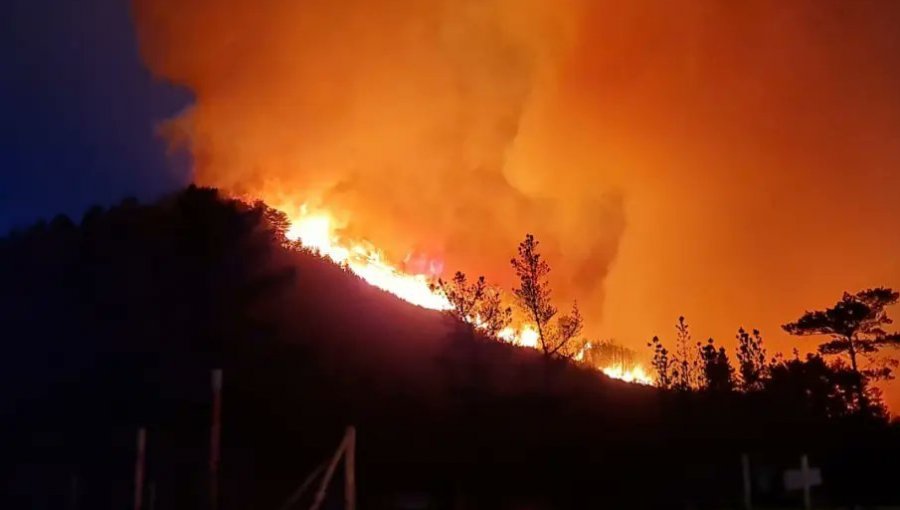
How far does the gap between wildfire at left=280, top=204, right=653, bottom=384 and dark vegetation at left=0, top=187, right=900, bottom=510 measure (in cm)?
1924

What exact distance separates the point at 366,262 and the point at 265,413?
39962 mm

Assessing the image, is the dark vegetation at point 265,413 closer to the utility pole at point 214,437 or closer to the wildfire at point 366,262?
the utility pole at point 214,437

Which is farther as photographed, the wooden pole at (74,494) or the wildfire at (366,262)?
the wildfire at (366,262)

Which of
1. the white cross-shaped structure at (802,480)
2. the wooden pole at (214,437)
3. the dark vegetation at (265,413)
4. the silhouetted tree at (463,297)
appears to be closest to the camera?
the wooden pole at (214,437)

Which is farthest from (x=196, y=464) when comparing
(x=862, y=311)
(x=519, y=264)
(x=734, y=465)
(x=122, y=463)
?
(x=862, y=311)

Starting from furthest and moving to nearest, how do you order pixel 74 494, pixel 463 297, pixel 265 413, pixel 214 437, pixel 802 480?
pixel 463 297 → pixel 265 413 → pixel 74 494 → pixel 802 480 → pixel 214 437

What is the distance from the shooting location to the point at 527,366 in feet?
129

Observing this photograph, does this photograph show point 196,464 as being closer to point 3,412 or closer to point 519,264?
point 3,412

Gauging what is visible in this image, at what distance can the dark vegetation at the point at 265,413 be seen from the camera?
21406mm

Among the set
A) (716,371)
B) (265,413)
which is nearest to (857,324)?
(716,371)

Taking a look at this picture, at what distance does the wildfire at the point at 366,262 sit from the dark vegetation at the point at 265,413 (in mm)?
19241

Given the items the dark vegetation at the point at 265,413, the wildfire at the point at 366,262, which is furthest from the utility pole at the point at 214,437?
the wildfire at the point at 366,262

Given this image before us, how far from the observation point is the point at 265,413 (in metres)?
23.9

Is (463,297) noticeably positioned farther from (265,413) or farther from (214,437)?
(214,437)
